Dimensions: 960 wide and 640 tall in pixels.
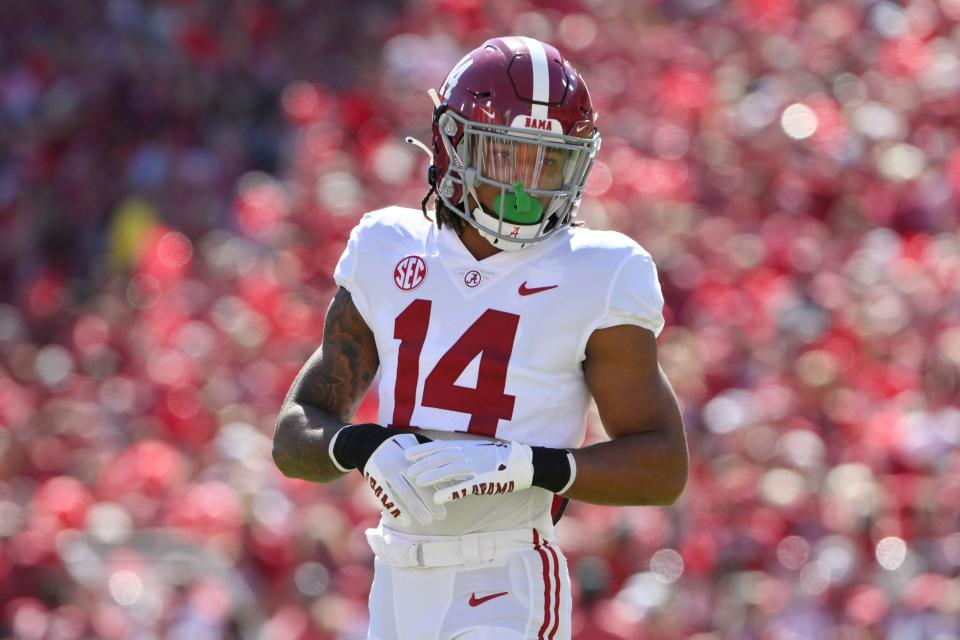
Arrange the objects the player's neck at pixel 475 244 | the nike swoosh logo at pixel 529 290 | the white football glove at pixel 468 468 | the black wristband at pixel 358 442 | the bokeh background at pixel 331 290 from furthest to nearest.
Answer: the bokeh background at pixel 331 290, the player's neck at pixel 475 244, the nike swoosh logo at pixel 529 290, the black wristband at pixel 358 442, the white football glove at pixel 468 468

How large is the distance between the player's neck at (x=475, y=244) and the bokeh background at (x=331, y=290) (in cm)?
291

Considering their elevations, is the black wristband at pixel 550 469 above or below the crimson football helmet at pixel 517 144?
below

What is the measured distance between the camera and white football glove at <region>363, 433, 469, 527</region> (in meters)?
2.61

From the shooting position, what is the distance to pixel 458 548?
2.77 meters

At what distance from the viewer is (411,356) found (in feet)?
9.36

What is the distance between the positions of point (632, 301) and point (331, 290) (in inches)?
217

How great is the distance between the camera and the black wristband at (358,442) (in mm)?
2688

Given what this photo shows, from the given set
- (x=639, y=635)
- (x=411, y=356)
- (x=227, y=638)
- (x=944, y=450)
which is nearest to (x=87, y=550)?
(x=227, y=638)

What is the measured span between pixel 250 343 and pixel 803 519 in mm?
2864

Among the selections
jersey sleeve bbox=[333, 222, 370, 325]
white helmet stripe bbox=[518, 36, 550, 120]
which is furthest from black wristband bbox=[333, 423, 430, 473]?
white helmet stripe bbox=[518, 36, 550, 120]

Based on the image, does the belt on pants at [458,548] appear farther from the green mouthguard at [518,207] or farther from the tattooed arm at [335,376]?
the green mouthguard at [518,207]

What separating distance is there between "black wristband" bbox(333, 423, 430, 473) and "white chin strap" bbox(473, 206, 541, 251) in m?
0.38

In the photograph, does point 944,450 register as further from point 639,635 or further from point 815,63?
point 815,63

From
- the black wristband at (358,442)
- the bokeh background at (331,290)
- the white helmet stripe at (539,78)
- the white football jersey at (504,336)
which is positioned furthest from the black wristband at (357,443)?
the bokeh background at (331,290)
